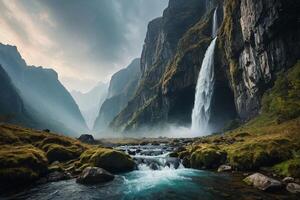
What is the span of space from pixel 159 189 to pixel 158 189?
115mm

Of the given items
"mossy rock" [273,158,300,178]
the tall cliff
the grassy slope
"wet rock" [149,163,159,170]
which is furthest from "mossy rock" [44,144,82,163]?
the tall cliff

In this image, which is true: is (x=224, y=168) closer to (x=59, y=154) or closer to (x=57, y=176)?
(x=57, y=176)

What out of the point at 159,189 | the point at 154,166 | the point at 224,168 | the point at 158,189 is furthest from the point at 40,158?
the point at 224,168

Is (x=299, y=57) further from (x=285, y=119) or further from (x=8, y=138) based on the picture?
(x=8, y=138)

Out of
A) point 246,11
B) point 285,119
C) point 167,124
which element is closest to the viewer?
point 285,119

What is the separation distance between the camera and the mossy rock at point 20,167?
113 feet

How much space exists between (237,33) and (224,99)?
108 feet

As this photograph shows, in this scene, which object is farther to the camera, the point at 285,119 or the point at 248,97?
the point at 248,97

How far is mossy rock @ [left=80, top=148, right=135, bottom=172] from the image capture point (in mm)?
43344

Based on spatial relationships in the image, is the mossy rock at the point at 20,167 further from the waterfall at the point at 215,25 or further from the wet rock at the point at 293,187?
the waterfall at the point at 215,25

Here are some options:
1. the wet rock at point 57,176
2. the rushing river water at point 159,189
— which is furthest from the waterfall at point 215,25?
the wet rock at point 57,176

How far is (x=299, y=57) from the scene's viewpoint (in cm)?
8675

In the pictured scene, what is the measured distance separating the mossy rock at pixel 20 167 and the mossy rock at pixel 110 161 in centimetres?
696

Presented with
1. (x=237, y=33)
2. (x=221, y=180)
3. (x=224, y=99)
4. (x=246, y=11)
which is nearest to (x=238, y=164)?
(x=221, y=180)
